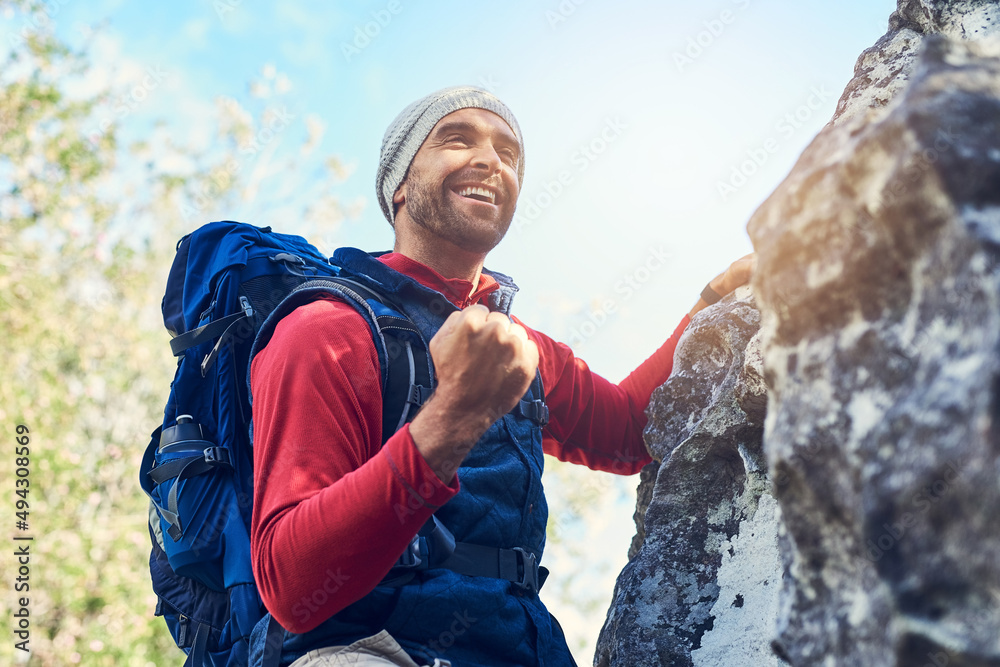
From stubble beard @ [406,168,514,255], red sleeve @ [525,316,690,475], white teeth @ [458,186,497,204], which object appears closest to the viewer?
stubble beard @ [406,168,514,255]

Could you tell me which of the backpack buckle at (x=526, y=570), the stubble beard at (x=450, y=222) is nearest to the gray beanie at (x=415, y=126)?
the stubble beard at (x=450, y=222)

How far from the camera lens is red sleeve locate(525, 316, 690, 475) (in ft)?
12.2

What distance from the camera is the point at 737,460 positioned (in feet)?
10.4

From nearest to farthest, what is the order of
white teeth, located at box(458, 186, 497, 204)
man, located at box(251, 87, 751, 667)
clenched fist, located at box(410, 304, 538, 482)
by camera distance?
1. clenched fist, located at box(410, 304, 538, 482)
2. man, located at box(251, 87, 751, 667)
3. white teeth, located at box(458, 186, 497, 204)

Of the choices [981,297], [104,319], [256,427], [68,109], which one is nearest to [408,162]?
[256,427]

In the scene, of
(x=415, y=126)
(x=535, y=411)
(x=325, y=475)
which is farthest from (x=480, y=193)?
(x=325, y=475)

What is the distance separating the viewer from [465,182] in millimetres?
3602

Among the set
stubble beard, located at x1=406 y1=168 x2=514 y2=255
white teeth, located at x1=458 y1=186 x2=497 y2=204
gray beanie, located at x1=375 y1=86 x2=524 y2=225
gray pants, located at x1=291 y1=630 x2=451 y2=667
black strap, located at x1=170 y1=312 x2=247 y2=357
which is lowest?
gray pants, located at x1=291 y1=630 x2=451 y2=667

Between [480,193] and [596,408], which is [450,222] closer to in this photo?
[480,193]

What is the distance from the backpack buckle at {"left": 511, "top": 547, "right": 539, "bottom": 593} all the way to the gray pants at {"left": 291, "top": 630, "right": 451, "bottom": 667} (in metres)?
0.46

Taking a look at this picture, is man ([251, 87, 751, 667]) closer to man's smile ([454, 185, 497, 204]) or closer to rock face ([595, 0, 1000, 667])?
man's smile ([454, 185, 497, 204])

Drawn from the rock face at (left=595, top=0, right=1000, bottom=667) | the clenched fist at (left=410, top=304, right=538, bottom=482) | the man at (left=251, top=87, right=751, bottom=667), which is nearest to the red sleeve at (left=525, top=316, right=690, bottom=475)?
the man at (left=251, top=87, right=751, bottom=667)

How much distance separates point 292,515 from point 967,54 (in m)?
1.95

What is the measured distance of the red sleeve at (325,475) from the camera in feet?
Answer: 7.07
